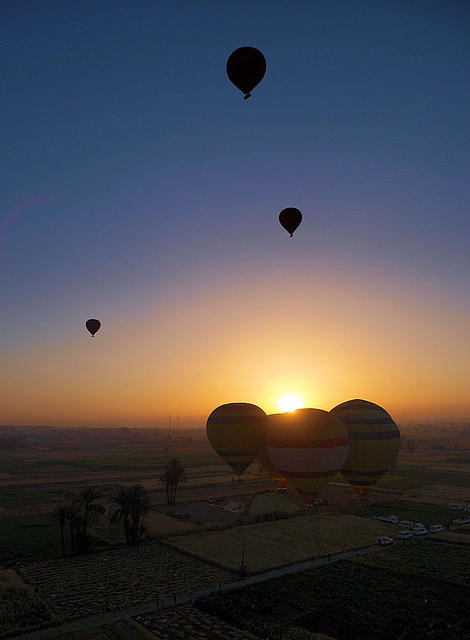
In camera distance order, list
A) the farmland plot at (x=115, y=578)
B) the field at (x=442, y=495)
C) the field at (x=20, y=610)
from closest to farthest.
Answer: the field at (x=20, y=610), the farmland plot at (x=115, y=578), the field at (x=442, y=495)

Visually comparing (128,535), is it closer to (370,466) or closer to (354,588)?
(354,588)

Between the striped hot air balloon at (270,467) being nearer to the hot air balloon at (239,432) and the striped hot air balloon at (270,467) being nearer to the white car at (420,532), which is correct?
the hot air balloon at (239,432)

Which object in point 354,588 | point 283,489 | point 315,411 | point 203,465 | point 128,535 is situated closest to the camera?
point 354,588

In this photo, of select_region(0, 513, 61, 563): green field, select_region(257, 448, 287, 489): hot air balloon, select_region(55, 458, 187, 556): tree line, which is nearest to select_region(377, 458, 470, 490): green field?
select_region(257, 448, 287, 489): hot air balloon

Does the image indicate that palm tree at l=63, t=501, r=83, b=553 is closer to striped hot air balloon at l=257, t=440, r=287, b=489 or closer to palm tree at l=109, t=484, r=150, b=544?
palm tree at l=109, t=484, r=150, b=544

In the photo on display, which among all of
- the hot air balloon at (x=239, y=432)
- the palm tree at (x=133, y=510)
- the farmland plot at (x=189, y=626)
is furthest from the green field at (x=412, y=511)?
the farmland plot at (x=189, y=626)

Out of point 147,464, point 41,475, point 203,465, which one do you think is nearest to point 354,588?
point 41,475

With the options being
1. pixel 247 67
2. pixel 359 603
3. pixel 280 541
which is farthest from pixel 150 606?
pixel 247 67
